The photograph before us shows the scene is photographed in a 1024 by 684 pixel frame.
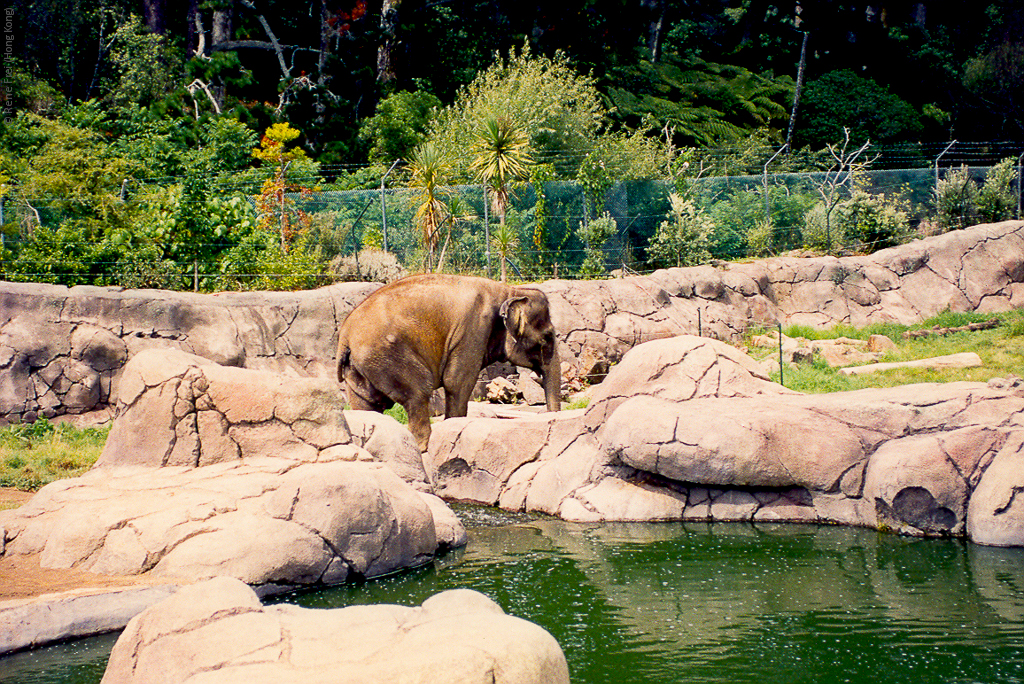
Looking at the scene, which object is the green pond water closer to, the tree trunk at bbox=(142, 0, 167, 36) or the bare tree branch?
the bare tree branch

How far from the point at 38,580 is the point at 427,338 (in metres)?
5.74

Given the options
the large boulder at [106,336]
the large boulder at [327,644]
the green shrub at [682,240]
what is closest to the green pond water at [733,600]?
the large boulder at [327,644]

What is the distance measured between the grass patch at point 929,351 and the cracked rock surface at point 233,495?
7.25m

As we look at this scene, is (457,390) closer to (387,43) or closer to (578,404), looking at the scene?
(578,404)

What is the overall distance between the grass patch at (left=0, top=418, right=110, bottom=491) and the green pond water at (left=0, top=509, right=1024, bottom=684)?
5.42 m

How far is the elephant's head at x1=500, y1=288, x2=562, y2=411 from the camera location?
523 inches

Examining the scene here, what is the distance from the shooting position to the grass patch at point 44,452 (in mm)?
12312

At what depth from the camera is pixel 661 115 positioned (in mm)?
32125

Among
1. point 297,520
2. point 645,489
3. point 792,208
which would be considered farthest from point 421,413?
point 792,208

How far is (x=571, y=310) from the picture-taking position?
730 inches

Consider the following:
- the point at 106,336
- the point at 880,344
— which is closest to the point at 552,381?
the point at 106,336

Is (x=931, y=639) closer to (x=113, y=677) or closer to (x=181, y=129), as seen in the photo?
(x=113, y=677)

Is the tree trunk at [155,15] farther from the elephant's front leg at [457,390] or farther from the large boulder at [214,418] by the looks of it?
the large boulder at [214,418]

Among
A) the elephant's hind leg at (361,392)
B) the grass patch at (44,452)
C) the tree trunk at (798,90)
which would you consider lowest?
the grass patch at (44,452)
